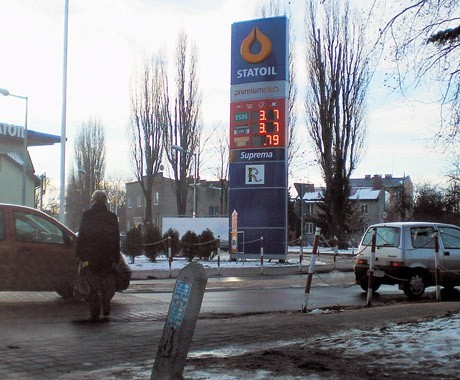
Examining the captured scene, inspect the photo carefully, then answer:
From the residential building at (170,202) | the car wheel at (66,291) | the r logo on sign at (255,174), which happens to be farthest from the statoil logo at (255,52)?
the residential building at (170,202)

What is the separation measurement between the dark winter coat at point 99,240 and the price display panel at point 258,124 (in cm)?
1719

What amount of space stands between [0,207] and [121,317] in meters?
2.95

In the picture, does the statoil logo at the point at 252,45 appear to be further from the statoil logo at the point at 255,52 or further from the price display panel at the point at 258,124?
the price display panel at the point at 258,124

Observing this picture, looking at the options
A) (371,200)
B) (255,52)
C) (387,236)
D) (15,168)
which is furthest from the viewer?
(371,200)

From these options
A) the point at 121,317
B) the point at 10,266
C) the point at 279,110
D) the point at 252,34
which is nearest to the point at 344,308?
the point at 121,317

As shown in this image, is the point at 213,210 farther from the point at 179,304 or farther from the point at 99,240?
the point at 179,304

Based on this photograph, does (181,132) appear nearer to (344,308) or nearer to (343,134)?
(343,134)

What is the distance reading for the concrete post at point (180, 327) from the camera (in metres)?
4.80

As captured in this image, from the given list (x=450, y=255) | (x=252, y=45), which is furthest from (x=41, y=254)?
(x=252, y=45)

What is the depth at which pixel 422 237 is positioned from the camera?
45.1 ft

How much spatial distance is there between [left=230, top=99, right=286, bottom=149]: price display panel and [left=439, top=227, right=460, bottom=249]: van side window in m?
12.1

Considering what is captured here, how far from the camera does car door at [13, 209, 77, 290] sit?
406 inches

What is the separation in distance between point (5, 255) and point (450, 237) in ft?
31.1

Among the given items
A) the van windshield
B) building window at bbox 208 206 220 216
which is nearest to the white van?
the van windshield
